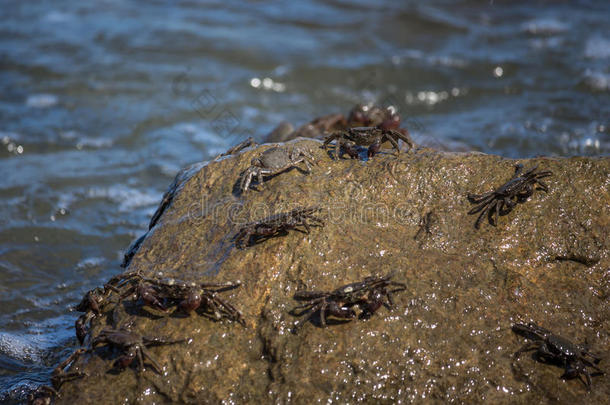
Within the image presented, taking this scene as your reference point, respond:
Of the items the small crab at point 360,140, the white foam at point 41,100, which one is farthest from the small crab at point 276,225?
the white foam at point 41,100

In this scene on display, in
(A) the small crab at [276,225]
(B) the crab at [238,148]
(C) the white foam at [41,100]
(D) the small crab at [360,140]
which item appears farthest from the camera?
(C) the white foam at [41,100]

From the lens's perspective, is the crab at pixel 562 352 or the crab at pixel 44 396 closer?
the crab at pixel 562 352

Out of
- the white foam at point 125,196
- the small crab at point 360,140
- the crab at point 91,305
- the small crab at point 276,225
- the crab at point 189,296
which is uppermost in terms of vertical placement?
the small crab at point 360,140

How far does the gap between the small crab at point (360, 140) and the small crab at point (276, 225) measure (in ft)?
2.50

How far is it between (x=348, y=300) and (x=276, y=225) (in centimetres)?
75

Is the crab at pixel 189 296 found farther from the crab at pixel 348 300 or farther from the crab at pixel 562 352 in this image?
the crab at pixel 562 352

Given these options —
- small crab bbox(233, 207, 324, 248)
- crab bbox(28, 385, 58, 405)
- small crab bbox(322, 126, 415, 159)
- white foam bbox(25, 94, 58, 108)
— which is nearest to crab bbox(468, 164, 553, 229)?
small crab bbox(322, 126, 415, 159)

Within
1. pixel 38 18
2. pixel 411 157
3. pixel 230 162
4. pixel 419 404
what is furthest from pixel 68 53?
pixel 419 404

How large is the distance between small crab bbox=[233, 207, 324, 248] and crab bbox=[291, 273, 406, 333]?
0.51m

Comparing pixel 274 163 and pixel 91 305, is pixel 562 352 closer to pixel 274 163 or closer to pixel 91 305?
pixel 274 163

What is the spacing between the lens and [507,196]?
3.97 metres

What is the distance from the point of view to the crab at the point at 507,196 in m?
3.97

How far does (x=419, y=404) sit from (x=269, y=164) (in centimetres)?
211

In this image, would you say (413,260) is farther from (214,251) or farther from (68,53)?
(68,53)
